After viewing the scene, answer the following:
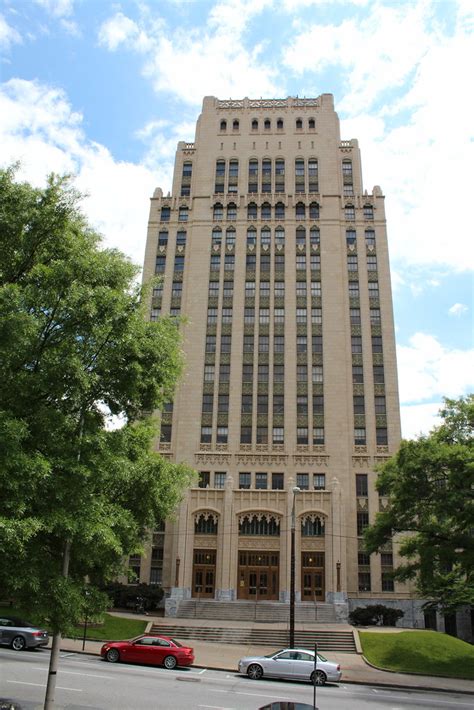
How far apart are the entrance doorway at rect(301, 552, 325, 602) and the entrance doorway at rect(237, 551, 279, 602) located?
7.41 feet

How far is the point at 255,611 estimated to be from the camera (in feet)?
140

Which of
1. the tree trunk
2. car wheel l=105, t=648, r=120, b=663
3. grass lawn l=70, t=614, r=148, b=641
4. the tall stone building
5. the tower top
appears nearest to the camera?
the tree trunk

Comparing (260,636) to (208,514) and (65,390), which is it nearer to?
(208,514)

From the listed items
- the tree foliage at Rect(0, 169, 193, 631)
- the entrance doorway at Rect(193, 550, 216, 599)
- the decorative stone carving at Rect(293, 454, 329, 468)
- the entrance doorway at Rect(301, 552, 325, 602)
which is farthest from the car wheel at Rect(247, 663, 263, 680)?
the decorative stone carving at Rect(293, 454, 329, 468)

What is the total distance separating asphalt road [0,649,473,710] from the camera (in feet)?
56.0

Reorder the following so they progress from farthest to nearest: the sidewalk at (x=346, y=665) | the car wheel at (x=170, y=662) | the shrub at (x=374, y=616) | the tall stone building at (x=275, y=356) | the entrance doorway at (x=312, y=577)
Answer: the tall stone building at (x=275, y=356) < the entrance doorway at (x=312, y=577) < the shrub at (x=374, y=616) < the car wheel at (x=170, y=662) < the sidewalk at (x=346, y=665)

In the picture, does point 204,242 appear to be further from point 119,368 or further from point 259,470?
point 119,368

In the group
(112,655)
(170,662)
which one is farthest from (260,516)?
(112,655)

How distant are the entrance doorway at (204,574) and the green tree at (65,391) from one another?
107ft

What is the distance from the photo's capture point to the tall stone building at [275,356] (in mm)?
47594

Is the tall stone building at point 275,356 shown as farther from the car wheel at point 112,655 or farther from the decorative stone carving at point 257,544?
the car wheel at point 112,655

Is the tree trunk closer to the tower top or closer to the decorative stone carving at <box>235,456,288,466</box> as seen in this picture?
the decorative stone carving at <box>235,456,288,466</box>

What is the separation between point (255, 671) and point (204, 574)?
81.8ft

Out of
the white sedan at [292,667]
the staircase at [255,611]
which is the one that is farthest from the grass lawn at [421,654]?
the staircase at [255,611]
